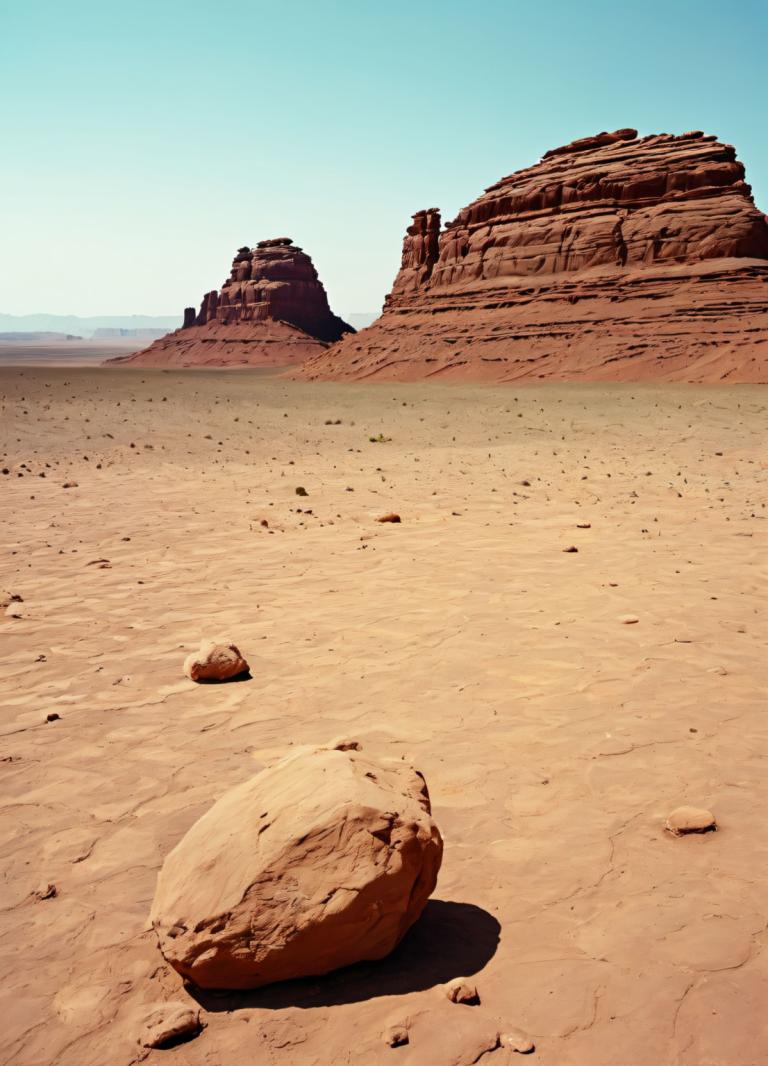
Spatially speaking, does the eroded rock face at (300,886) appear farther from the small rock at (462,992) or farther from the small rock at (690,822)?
the small rock at (690,822)

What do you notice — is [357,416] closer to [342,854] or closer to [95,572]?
[95,572]

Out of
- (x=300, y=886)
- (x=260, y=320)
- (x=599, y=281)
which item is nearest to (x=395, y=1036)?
(x=300, y=886)

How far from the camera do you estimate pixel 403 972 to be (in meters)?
2.76

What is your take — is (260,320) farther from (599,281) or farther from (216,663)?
(216,663)

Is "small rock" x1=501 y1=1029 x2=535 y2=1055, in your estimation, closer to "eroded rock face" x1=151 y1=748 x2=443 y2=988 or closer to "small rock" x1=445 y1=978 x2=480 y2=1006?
"small rock" x1=445 y1=978 x2=480 y2=1006

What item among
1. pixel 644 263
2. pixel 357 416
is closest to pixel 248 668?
pixel 357 416

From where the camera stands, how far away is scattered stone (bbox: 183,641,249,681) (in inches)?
205

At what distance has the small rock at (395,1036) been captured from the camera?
2432 mm

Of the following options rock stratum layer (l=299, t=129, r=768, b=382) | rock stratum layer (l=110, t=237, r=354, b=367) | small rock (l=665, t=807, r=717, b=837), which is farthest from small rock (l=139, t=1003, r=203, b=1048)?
rock stratum layer (l=110, t=237, r=354, b=367)

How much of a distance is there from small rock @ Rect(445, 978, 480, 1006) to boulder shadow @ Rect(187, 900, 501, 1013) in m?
0.07

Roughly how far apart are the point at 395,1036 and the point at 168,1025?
72 cm

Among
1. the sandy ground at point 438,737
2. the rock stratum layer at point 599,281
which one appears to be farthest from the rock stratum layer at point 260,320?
the sandy ground at point 438,737

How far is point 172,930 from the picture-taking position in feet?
8.72

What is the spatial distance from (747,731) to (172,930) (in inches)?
130
